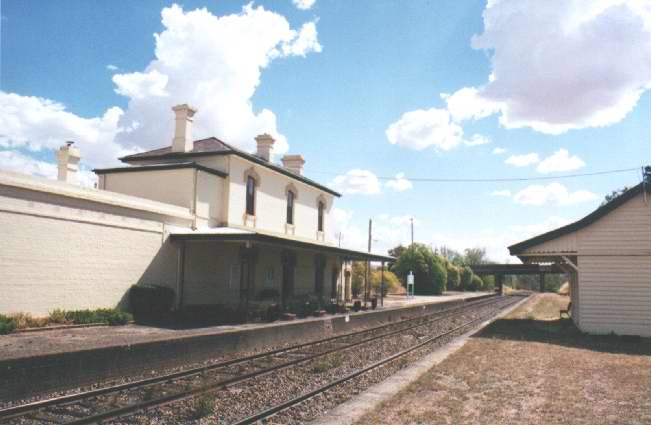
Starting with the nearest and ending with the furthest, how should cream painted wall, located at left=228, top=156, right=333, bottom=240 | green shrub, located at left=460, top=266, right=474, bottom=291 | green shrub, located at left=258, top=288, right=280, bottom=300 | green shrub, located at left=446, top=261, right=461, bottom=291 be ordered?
cream painted wall, located at left=228, top=156, right=333, bottom=240
green shrub, located at left=258, top=288, right=280, bottom=300
green shrub, located at left=446, top=261, right=461, bottom=291
green shrub, located at left=460, top=266, right=474, bottom=291

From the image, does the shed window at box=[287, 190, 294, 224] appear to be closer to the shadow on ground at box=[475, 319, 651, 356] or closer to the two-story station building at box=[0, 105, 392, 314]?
the two-story station building at box=[0, 105, 392, 314]

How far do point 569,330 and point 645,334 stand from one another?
274cm

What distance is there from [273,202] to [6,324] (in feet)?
51.3

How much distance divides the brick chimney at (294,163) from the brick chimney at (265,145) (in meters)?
3.47

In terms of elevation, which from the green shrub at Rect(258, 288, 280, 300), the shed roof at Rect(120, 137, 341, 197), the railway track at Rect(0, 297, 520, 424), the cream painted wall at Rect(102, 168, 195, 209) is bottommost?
the railway track at Rect(0, 297, 520, 424)

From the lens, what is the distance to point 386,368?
11969 millimetres

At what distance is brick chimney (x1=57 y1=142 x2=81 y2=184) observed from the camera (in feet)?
68.9

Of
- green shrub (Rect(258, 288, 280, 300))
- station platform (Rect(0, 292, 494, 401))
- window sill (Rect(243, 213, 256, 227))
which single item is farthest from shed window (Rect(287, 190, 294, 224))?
station platform (Rect(0, 292, 494, 401))

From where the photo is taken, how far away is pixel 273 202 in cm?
2728

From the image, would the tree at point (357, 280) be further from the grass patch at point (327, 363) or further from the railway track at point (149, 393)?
the grass patch at point (327, 363)

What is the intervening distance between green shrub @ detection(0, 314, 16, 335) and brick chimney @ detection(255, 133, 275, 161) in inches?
713

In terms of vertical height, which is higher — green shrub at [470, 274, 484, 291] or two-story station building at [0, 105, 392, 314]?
two-story station building at [0, 105, 392, 314]

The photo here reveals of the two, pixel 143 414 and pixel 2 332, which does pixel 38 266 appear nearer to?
pixel 2 332

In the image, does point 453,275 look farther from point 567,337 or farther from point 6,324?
point 6,324
